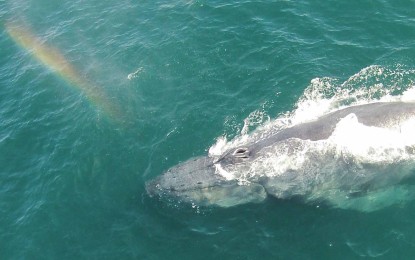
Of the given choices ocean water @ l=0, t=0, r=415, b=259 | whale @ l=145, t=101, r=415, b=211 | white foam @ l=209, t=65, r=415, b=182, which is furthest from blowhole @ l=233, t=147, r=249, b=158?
ocean water @ l=0, t=0, r=415, b=259

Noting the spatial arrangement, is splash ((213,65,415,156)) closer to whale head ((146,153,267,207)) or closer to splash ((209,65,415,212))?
whale head ((146,153,267,207))

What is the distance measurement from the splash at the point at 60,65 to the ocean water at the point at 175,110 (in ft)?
0.55

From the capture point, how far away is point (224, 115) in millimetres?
38344

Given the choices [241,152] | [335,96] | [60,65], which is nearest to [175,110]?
[241,152]

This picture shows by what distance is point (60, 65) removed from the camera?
50.3m

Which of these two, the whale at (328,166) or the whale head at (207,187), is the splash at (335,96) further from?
the whale at (328,166)

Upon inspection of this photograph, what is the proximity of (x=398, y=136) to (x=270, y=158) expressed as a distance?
8.66 m

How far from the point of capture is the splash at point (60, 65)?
43156 mm

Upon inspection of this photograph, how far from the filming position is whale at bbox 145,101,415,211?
29.8 metres

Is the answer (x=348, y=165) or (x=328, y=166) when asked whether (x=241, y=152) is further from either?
(x=348, y=165)

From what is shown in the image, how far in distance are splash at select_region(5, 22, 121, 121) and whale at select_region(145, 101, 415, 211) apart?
48.3ft

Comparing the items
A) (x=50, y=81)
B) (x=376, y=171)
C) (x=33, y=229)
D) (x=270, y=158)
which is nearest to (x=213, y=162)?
(x=270, y=158)

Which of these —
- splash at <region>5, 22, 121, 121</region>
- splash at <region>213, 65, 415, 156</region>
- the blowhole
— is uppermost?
splash at <region>5, 22, 121, 121</region>

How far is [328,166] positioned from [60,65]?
33.3 m
